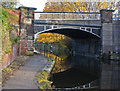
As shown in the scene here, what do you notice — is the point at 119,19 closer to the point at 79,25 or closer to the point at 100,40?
the point at 100,40

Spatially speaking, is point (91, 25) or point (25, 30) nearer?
point (25, 30)

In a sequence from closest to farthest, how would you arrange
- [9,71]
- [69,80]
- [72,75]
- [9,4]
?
1. [9,71]
2. [9,4]
3. [69,80]
4. [72,75]

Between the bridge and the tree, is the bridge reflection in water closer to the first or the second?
the tree

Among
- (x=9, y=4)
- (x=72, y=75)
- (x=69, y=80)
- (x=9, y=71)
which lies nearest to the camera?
(x=9, y=71)

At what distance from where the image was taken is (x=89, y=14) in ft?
66.6

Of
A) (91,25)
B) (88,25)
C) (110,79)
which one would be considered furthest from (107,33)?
(110,79)

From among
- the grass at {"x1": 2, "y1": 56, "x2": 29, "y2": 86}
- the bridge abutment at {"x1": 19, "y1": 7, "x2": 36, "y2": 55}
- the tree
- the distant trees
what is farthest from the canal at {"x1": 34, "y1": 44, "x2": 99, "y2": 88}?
the distant trees

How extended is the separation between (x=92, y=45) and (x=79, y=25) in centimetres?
601

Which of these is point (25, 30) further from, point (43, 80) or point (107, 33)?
point (107, 33)

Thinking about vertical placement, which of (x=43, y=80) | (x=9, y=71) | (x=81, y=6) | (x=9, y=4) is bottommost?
(x=43, y=80)

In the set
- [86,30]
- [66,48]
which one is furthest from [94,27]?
[66,48]

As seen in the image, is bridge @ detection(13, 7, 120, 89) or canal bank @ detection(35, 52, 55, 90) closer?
canal bank @ detection(35, 52, 55, 90)

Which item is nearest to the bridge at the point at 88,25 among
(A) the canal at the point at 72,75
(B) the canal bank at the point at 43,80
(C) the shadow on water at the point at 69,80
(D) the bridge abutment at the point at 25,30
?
(D) the bridge abutment at the point at 25,30

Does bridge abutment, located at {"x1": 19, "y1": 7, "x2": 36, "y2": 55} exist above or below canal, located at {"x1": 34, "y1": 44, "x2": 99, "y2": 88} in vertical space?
above
